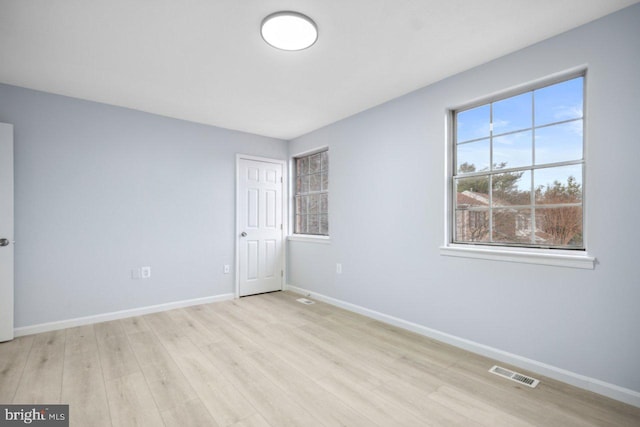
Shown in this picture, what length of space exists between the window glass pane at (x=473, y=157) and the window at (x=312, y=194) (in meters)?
1.98

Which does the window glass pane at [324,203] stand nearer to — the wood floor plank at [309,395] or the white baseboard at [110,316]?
the white baseboard at [110,316]

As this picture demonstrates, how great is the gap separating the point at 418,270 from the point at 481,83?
181cm

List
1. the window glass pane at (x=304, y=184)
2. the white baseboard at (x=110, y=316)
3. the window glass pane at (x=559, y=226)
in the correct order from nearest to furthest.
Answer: the window glass pane at (x=559, y=226) < the white baseboard at (x=110, y=316) < the window glass pane at (x=304, y=184)

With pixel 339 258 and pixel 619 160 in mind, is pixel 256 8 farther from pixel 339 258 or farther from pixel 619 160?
pixel 339 258

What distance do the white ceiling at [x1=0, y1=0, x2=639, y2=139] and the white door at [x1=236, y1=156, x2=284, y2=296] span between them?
1358mm

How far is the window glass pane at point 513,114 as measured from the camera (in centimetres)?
246

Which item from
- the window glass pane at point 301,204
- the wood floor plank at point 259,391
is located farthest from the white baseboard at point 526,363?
the window glass pane at point 301,204

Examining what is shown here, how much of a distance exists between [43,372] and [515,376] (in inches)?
140

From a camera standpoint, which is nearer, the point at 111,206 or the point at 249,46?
the point at 249,46

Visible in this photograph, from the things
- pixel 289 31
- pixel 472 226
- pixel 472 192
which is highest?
pixel 289 31

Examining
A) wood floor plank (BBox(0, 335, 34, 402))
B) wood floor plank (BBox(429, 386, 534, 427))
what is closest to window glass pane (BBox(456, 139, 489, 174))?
wood floor plank (BBox(429, 386, 534, 427))

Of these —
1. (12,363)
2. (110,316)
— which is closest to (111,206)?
(110,316)

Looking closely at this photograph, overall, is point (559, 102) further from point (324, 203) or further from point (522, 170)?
point (324, 203)

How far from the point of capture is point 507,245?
2.55 m
